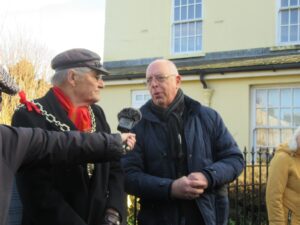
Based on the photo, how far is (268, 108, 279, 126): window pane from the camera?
42.5 feet

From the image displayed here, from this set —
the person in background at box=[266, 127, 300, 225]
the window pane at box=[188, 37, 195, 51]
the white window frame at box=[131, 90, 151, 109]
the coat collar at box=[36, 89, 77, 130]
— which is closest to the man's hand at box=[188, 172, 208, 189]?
the coat collar at box=[36, 89, 77, 130]

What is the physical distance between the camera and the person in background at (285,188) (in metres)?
4.27

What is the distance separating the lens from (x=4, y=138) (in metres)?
2.10

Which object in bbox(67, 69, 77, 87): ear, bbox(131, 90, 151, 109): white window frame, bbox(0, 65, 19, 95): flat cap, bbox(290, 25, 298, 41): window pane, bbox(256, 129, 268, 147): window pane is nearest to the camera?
bbox(0, 65, 19, 95): flat cap

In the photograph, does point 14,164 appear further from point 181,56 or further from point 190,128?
point 181,56

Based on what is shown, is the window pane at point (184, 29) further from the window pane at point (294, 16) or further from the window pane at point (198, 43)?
the window pane at point (294, 16)

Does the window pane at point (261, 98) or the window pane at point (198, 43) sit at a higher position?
the window pane at point (198, 43)

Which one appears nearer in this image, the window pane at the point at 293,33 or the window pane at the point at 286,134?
the window pane at the point at 286,134

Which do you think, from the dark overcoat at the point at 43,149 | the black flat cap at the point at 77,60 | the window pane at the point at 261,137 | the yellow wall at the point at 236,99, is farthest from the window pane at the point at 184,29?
the dark overcoat at the point at 43,149

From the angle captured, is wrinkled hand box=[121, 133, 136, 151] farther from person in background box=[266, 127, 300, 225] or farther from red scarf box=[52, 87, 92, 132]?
person in background box=[266, 127, 300, 225]

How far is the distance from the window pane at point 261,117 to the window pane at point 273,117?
0.12 m

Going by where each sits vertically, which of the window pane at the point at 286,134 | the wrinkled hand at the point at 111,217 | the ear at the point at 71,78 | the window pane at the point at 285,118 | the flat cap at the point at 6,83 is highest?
the window pane at the point at 285,118

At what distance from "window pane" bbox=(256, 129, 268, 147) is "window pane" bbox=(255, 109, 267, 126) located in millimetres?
196

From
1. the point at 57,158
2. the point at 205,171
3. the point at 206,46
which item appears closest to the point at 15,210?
the point at 57,158
